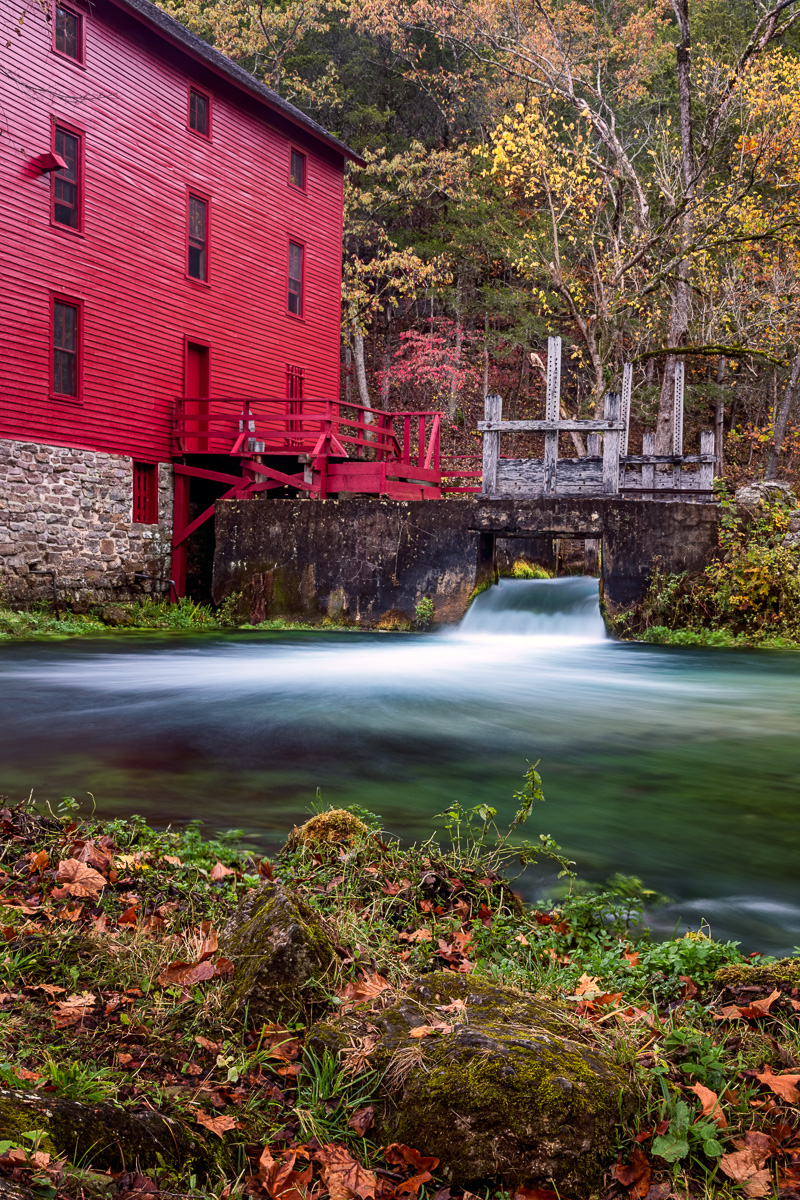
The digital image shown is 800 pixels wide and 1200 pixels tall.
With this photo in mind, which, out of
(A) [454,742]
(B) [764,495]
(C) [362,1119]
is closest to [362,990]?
(C) [362,1119]

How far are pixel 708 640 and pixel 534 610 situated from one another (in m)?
3.06

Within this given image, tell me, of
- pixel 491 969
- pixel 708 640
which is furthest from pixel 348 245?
pixel 491 969

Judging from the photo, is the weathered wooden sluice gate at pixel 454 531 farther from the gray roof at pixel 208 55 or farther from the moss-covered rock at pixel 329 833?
the moss-covered rock at pixel 329 833

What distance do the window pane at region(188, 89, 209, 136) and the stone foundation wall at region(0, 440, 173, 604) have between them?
744 cm

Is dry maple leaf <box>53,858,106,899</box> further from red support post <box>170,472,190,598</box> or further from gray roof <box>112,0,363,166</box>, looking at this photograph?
gray roof <box>112,0,363,166</box>

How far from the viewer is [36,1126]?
2.10 m

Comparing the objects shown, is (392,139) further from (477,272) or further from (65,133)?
(65,133)

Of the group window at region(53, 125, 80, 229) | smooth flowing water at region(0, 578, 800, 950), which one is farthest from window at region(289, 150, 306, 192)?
smooth flowing water at region(0, 578, 800, 950)

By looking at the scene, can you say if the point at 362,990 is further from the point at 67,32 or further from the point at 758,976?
the point at 67,32

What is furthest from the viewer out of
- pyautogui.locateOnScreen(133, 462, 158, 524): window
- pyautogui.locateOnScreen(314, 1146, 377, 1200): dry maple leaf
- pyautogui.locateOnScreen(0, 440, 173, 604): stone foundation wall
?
pyautogui.locateOnScreen(133, 462, 158, 524): window

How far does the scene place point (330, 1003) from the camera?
3.16m

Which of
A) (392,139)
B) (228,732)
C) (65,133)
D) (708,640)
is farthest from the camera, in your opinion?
(392,139)

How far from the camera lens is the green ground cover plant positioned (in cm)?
241

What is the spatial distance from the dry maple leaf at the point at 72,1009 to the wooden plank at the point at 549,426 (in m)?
13.0
